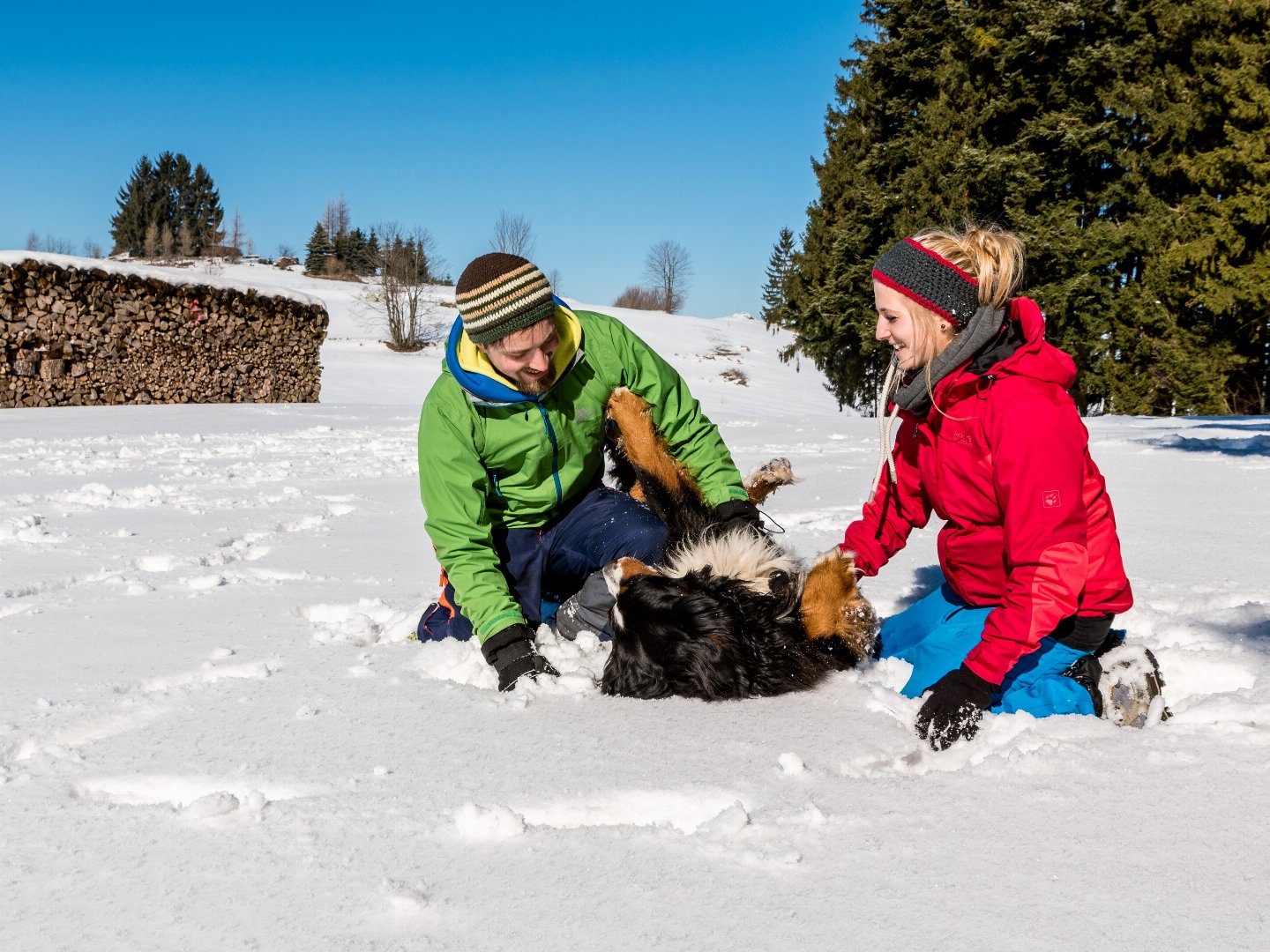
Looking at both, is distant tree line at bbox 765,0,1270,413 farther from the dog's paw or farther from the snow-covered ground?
the snow-covered ground

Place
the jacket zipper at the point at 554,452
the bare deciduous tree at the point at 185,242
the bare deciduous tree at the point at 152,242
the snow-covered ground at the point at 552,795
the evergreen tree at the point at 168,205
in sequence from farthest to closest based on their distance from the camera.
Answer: the evergreen tree at the point at 168,205 → the bare deciduous tree at the point at 152,242 → the bare deciduous tree at the point at 185,242 → the jacket zipper at the point at 554,452 → the snow-covered ground at the point at 552,795

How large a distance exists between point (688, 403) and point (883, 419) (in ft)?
2.00

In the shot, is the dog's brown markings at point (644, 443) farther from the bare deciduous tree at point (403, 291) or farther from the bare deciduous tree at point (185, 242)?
the bare deciduous tree at point (185, 242)

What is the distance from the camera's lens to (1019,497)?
1.91 metres

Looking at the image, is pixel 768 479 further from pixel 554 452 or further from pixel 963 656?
pixel 963 656

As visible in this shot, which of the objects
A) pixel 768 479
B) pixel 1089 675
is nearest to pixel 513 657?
pixel 768 479

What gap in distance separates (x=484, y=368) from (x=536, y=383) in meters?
0.15

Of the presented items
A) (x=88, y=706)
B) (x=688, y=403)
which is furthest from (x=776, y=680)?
(x=88, y=706)

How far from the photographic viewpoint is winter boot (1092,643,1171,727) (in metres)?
1.92

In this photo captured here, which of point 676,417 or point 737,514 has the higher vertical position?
point 676,417

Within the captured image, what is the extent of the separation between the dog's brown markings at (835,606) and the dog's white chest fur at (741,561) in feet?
0.25

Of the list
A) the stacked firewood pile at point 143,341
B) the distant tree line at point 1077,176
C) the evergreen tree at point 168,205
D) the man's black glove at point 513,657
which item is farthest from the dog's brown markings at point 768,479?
the evergreen tree at point 168,205

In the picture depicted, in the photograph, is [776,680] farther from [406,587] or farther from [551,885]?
[406,587]

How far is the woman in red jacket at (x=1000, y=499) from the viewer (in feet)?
6.14
